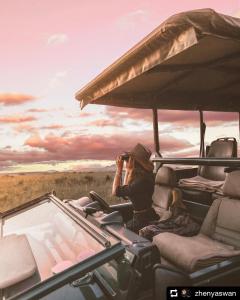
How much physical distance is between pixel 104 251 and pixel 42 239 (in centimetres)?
142

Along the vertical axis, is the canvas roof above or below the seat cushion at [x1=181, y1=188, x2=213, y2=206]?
above

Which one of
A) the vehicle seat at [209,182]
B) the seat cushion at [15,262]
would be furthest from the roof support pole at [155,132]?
the seat cushion at [15,262]

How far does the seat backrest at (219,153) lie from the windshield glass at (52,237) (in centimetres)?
409

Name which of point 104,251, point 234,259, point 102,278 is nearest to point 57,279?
point 104,251

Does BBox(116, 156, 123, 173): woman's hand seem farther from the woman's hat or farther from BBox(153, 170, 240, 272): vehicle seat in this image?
BBox(153, 170, 240, 272): vehicle seat

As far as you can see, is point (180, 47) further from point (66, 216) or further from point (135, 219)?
point (135, 219)

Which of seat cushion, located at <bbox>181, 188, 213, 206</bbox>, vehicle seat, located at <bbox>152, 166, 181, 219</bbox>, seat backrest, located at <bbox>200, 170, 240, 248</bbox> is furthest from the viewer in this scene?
seat cushion, located at <bbox>181, 188, 213, 206</bbox>

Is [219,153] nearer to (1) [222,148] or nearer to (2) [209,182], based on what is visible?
(1) [222,148]

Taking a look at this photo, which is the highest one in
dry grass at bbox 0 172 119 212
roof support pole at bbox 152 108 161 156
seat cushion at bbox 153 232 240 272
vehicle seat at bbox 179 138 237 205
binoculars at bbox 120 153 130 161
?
roof support pole at bbox 152 108 161 156

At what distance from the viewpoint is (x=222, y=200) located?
136 inches

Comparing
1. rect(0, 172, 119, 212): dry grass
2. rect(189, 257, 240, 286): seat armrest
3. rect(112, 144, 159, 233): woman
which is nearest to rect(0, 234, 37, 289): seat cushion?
rect(189, 257, 240, 286): seat armrest

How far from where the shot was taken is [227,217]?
330 centimetres

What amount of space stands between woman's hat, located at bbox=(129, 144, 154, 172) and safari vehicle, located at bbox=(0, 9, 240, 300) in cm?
27

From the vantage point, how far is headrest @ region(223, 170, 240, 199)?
10.5 feet
